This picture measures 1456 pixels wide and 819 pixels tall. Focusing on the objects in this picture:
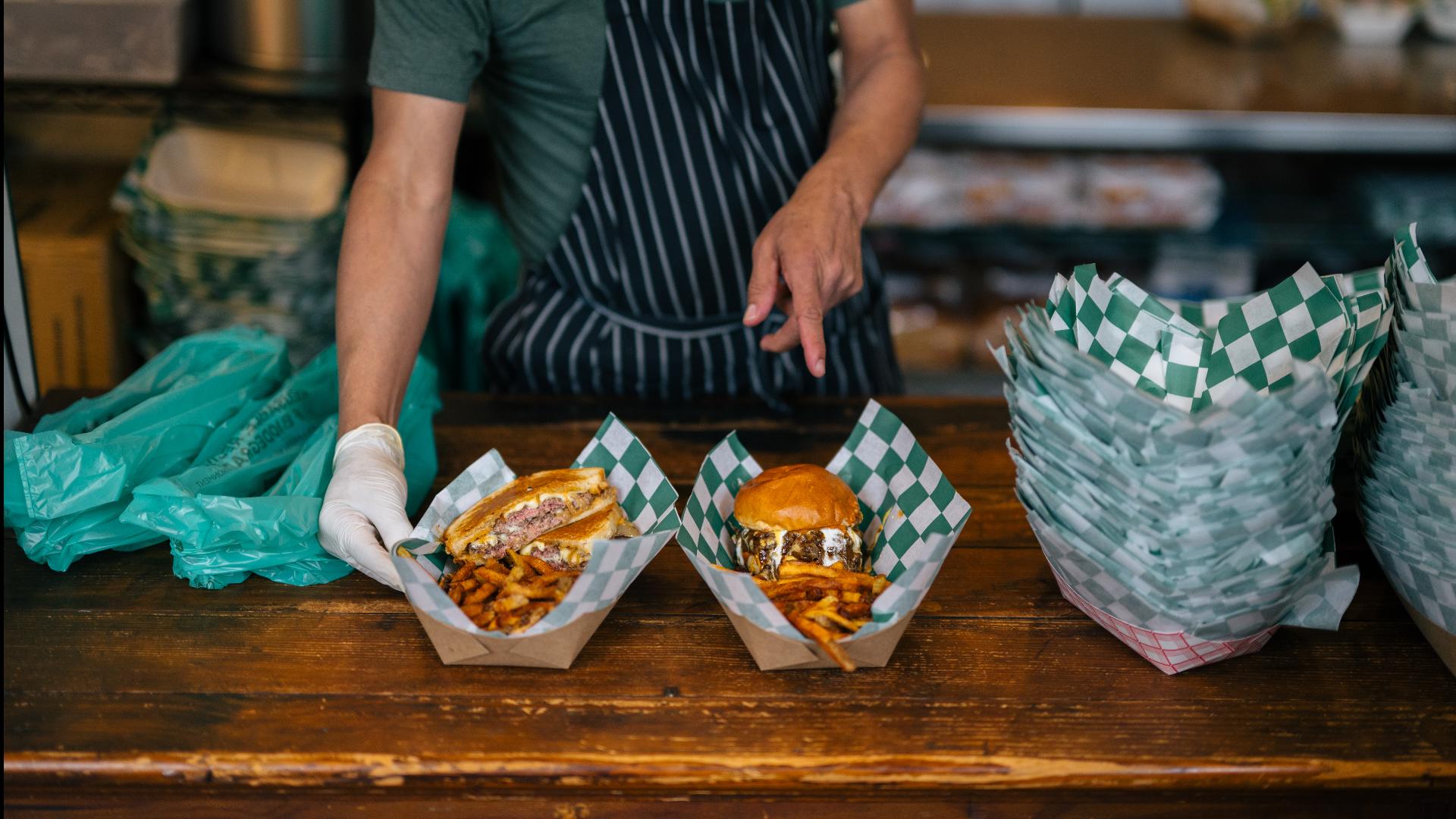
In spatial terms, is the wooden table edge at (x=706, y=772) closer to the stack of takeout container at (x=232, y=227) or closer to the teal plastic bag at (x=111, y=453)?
the teal plastic bag at (x=111, y=453)

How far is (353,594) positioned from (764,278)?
620 millimetres

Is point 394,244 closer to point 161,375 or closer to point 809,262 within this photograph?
point 161,375

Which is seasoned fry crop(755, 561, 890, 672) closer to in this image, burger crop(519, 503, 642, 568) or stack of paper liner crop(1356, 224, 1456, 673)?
burger crop(519, 503, 642, 568)

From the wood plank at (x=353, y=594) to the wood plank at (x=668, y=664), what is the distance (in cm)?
2

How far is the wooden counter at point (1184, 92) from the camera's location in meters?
2.66

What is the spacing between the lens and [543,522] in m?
1.28

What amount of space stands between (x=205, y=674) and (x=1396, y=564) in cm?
123

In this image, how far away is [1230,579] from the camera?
1136 millimetres

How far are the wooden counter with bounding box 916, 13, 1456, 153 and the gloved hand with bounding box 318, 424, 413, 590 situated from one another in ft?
5.39

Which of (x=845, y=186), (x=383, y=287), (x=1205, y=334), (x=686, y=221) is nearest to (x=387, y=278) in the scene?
(x=383, y=287)

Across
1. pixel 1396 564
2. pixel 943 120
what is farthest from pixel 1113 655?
pixel 943 120

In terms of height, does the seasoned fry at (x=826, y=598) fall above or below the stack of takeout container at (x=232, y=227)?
above

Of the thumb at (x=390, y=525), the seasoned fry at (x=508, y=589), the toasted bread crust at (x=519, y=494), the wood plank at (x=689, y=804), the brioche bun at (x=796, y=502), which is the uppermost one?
the brioche bun at (x=796, y=502)

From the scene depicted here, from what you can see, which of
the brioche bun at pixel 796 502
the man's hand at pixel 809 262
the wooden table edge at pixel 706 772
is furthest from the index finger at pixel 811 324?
the wooden table edge at pixel 706 772
